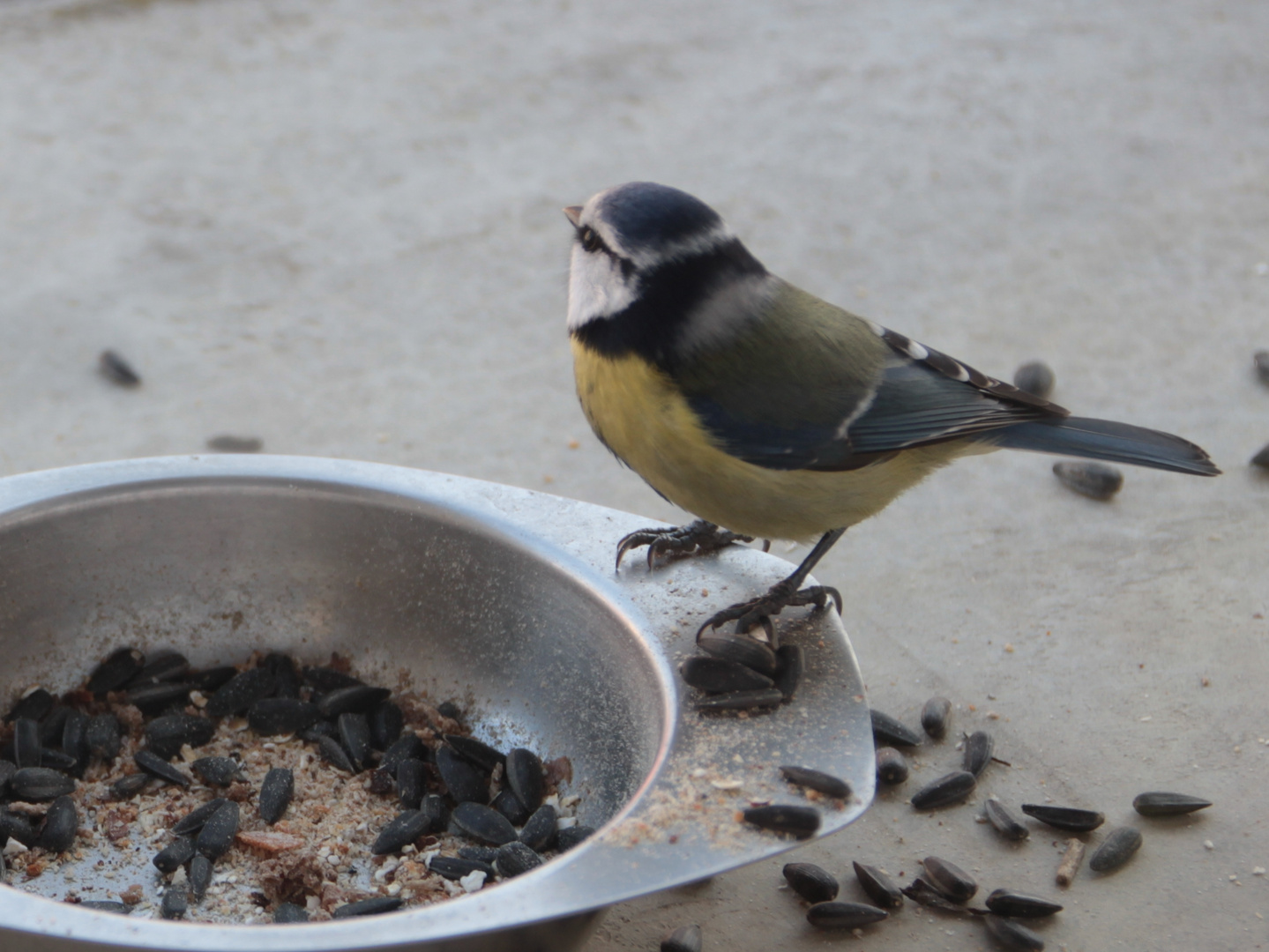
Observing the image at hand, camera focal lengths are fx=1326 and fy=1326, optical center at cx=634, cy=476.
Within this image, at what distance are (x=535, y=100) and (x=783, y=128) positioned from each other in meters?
1.17

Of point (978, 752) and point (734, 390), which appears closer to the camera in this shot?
point (734, 390)

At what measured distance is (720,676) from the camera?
2119 millimetres

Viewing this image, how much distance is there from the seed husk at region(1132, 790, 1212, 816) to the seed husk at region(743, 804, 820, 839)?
3.44 feet

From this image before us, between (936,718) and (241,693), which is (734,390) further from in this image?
(241,693)

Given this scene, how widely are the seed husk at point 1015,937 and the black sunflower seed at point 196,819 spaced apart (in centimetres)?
135

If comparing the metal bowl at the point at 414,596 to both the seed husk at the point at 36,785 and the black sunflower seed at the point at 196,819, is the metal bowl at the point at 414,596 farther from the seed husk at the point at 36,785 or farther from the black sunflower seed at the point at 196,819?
the black sunflower seed at the point at 196,819

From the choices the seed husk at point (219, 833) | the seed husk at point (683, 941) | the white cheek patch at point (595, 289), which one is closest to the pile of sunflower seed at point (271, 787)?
the seed husk at point (219, 833)

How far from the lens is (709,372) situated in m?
2.28

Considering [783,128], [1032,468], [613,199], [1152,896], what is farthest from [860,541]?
[783,128]

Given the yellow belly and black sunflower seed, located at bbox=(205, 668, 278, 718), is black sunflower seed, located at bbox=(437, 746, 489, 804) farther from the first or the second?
the yellow belly

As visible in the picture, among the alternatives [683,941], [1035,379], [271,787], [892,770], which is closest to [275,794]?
[271,787]

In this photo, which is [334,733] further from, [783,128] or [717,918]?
[783,128]

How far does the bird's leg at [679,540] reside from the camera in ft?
8.10

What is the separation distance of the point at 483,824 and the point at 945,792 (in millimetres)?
914
